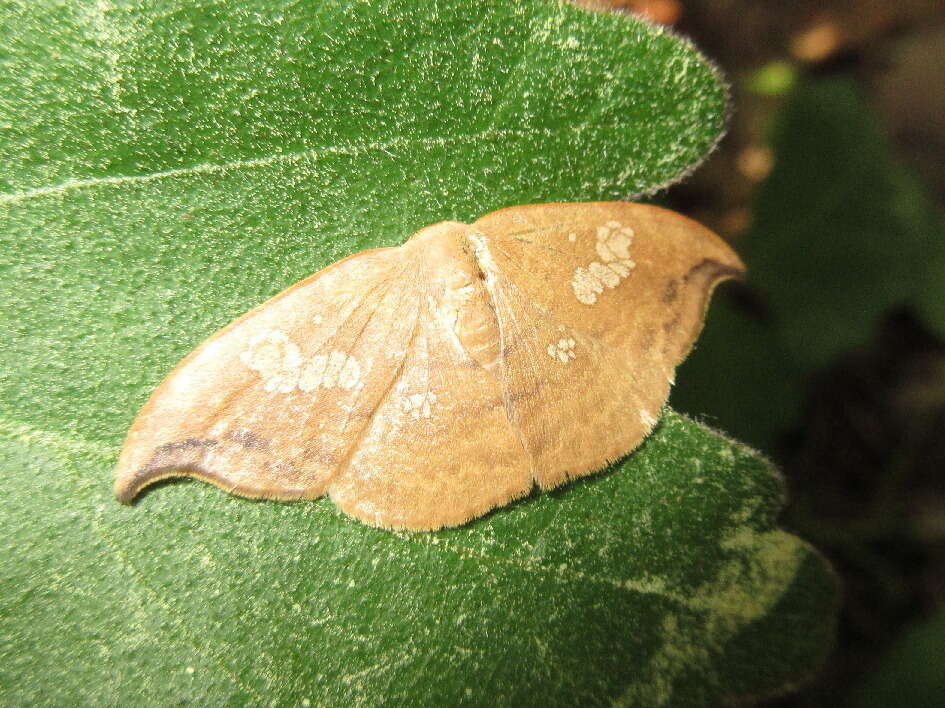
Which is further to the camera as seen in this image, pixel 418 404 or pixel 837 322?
pixel 837 322

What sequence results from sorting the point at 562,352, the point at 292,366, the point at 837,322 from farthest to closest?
1. the point at 837,322
2. the point at 562,352
3. the point at 292,366

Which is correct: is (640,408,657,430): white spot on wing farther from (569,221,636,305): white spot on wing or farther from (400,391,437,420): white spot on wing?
(400,391,437,420): white spot on wing

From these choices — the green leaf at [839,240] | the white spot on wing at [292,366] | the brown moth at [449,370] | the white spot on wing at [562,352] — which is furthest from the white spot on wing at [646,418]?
the green leaf at [839,240]

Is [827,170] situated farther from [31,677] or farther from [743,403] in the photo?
[31,677]

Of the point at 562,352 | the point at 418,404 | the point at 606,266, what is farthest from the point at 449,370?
the point at 606,266

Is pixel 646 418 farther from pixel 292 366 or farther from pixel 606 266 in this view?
pixel 292 366

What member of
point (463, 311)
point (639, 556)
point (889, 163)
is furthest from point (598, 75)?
point (889, 163)

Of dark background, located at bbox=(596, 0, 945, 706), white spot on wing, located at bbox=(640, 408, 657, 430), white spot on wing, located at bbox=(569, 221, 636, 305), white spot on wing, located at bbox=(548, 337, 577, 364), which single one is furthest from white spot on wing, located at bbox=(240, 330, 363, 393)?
dark background, located at bbox=(596, 0, 945, 706)
